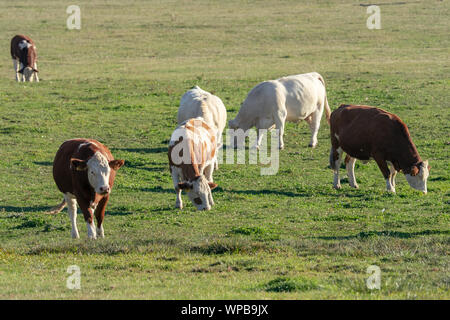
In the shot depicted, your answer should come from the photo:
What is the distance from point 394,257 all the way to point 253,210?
498 centimetres

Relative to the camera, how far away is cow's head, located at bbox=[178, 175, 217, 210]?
15.7 m

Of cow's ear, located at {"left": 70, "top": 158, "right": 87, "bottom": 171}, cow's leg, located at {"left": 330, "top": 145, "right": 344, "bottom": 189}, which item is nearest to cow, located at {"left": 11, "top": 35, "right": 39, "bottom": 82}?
cow's leg, located at {"left": 330, "top": 145, "right": 344, "bottom": 189}

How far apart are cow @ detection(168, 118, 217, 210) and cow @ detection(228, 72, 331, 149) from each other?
637 centimetres

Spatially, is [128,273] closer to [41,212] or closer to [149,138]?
[41,212]

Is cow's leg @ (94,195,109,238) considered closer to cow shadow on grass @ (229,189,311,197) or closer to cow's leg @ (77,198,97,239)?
cow's leg @ (77,198,97,239)

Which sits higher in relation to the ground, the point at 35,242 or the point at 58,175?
the point at 58,175

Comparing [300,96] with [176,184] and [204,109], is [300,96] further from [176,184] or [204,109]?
[176,184]

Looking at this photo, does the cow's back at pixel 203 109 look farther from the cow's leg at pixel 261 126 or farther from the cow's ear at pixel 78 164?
the cow's ear at pixel 78 164

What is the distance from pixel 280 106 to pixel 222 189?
5711 millimetres

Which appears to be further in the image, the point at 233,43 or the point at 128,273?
the point at 233,43

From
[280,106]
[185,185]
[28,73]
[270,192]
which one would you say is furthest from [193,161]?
[28,73]

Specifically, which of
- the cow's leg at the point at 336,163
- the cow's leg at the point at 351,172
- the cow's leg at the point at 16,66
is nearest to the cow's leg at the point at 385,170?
the cow's leg at the point at 351,172
